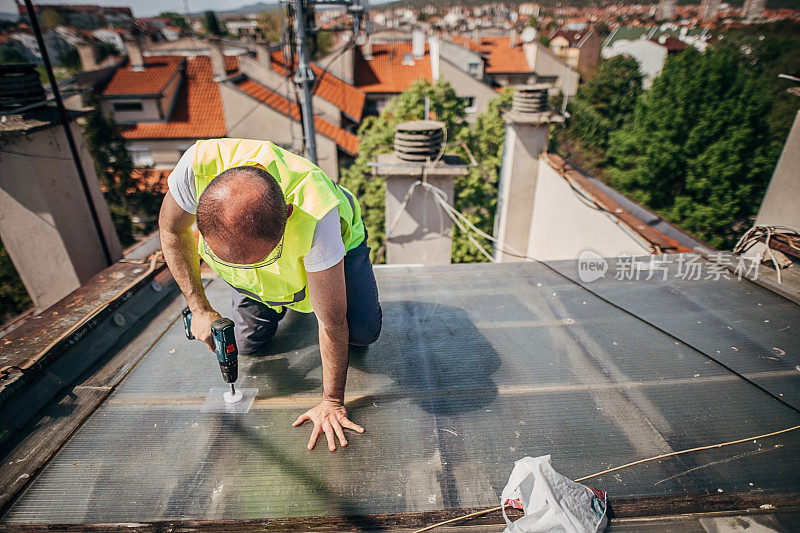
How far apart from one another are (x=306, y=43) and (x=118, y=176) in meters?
7.90

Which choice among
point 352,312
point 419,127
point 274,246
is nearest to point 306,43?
point 419,127

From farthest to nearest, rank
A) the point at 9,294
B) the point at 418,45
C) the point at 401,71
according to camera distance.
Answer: the point at 418,45
the point at 401,71
the point at 9,294

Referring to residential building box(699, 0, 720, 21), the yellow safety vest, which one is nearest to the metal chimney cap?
the yellow safety vest

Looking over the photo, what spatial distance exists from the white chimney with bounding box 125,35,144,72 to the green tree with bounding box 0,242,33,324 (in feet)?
44.0

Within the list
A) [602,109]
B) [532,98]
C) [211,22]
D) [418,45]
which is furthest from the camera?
[211,22]

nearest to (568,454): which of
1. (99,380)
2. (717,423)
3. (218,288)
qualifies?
(717,423)

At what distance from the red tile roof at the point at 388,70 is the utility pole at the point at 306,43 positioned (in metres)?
13.1

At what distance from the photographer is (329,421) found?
165cm

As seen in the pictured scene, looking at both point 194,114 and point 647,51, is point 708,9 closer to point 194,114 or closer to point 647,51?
point 647,51

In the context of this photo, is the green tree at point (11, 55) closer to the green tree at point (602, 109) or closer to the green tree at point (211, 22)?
the green tree at point (211, 22)

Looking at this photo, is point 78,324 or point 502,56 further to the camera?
point 502,56

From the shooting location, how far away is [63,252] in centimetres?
320

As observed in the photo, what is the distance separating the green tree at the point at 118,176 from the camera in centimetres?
1023

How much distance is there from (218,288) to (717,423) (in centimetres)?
289
